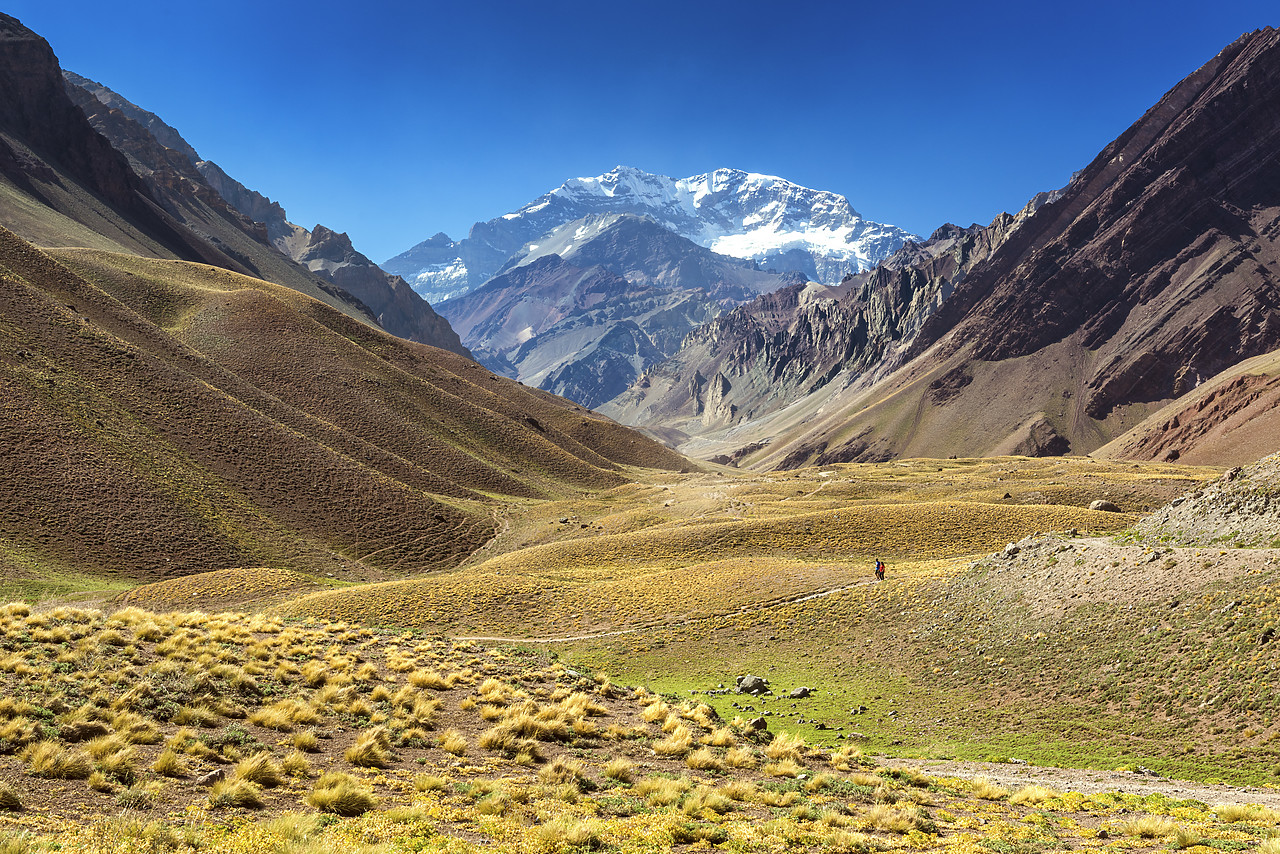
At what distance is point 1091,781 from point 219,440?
259ft

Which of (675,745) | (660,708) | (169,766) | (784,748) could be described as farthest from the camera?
(660,708)

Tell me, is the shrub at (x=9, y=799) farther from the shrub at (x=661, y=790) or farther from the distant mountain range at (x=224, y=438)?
the distant mountain range at (x=224, y=438)

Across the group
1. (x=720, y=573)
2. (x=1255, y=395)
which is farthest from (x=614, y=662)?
(x=1255, y=395)

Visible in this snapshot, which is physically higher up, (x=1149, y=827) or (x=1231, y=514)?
(x=1231, y=514)

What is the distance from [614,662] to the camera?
37344mm

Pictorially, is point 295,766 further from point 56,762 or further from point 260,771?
point 56,762

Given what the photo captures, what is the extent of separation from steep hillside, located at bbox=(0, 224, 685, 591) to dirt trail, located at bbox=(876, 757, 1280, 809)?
5467 cm

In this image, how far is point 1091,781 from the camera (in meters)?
19.9

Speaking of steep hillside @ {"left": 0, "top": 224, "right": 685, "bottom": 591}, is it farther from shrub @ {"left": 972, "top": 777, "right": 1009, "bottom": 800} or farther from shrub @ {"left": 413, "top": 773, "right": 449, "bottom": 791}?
shrub @ {"left": 972, "top": 777, "right": 1009, "bottom": 800}

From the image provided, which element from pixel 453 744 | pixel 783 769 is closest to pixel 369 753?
pixel 453 744

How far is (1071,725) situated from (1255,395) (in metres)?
189

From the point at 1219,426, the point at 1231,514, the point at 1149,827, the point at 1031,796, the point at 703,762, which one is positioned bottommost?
the point at 703,762

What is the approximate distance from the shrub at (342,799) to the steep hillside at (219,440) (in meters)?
48.3

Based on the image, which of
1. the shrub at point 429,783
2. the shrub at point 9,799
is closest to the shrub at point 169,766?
the shrub at point 9,799
